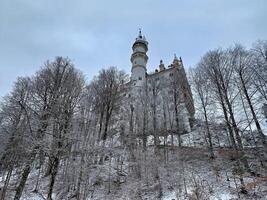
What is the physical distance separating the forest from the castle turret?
57.5 feet

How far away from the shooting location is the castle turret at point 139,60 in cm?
4162

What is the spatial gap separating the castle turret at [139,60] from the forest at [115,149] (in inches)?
690

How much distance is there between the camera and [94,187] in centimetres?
1512

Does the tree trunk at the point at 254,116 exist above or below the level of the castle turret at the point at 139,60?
below

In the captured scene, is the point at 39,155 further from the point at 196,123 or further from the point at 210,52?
the point at 196,123

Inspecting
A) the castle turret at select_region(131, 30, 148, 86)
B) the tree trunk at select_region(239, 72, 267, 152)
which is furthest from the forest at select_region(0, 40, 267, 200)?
the castle turret at select_region(131, 30, 148, 86)

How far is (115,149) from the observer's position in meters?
18.3

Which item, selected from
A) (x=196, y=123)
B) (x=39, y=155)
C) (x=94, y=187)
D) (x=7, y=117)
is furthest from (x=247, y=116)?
(x=7, y=117)

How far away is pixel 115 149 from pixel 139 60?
29.6 m

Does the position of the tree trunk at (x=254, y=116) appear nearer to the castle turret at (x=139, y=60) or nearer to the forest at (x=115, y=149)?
the forest at (x=115, y=149)

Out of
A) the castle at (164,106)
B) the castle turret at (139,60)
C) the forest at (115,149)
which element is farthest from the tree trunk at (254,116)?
the castle turret at (139,60)

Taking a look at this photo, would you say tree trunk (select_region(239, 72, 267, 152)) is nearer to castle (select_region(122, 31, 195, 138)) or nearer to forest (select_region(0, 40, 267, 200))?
forest (select_region(0, 40, 267, 200))

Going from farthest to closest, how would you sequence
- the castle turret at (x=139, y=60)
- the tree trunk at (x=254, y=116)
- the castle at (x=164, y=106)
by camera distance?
the castle turret at (x=139, y=60), the castle at (x=164, y=106), the tree trunk at (x=254, y=116)

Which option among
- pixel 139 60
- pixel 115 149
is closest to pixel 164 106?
pixel 115 149
